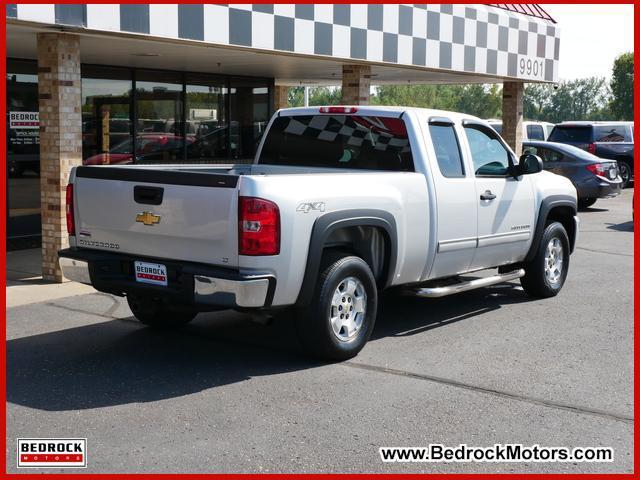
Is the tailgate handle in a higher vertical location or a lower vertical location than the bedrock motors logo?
higher

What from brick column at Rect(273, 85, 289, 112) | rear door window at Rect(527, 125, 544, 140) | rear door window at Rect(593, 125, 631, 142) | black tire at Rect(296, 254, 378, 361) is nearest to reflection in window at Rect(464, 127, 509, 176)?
black tire at Rect(296, 254, 378, 361)

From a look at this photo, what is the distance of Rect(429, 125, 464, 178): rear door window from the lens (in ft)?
23.7

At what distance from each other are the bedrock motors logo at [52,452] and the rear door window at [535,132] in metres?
25.0

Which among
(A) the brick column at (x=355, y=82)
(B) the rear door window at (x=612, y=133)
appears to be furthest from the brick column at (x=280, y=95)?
(B) the rear door window at (x=612, y=133)

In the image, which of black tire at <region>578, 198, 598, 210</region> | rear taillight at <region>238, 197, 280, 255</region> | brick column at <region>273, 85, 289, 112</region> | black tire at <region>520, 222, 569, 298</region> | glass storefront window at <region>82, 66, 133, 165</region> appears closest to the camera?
rear taillight at <region>238, 197, 280, 255</region>

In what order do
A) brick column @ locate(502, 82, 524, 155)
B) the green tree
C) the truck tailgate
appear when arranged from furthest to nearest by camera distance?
the green tree
brick column @ locate(502, 82, 524, 155)
the truck tailgate

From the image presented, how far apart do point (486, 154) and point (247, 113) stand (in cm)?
988

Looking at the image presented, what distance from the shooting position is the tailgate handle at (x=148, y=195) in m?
5.82

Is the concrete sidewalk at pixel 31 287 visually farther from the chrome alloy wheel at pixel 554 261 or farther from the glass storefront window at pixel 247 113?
the glass storefront window at pixel 247 113

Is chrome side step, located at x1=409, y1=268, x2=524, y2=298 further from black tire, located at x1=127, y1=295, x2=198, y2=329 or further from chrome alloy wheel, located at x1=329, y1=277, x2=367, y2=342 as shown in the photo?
black tire, located at x1=127, y1=295, x2=198, y2=329

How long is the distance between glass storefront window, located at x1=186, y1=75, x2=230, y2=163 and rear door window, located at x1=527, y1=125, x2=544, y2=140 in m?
14.2

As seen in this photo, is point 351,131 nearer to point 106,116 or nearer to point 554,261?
point 554,261

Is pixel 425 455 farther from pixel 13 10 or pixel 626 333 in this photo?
pixel 13 10

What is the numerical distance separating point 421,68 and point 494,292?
588 cm
